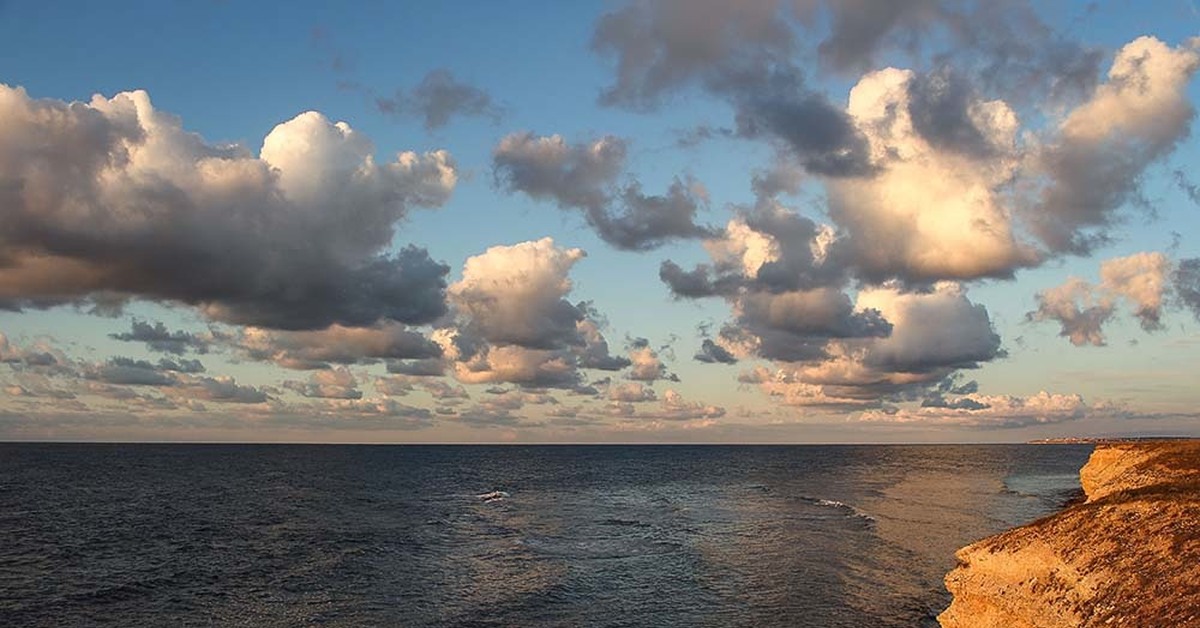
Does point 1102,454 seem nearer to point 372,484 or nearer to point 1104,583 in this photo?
point 1104,583

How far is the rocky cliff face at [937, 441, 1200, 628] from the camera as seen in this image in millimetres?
21094

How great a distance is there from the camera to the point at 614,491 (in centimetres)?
13150

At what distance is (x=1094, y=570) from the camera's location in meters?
23.0

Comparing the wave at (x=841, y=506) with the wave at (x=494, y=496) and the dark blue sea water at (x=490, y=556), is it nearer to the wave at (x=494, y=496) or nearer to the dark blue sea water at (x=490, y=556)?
the dark blue sea water at (x=490, y=556)

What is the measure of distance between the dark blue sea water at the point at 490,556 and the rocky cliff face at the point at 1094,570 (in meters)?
15.7

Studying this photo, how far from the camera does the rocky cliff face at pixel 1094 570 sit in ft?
69.2

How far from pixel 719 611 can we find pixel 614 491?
289 ft

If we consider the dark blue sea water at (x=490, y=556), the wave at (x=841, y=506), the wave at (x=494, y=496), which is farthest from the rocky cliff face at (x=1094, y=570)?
the wave at (x=494, y=496)

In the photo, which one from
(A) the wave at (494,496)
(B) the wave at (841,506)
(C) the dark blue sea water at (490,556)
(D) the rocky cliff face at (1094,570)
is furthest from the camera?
(A) the wave at (494,496)

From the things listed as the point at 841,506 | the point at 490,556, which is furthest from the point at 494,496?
the point at 490,556

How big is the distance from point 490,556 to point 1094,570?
157ft

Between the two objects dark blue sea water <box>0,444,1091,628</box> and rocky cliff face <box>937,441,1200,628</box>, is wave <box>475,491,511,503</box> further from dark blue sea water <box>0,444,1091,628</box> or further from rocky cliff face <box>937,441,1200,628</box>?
rocky cliff face <box>937,441,1200,628</box>

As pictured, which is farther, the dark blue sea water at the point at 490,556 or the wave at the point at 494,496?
the wave at the point at 494,496

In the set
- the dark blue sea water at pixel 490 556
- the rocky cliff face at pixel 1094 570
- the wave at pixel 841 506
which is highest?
the rocky cliff face at pixel 1094 570
